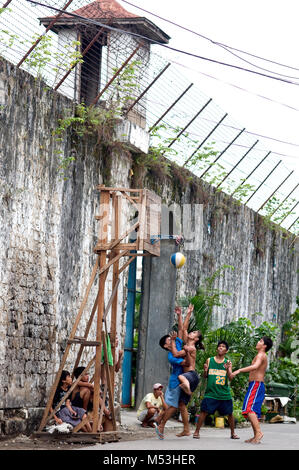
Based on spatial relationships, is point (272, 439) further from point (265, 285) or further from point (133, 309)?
point (265, 285)

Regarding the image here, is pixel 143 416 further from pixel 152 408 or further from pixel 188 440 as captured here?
pixel 188 440

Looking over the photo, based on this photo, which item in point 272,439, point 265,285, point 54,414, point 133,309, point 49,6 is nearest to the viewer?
point 54,414

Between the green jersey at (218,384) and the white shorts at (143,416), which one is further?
the white shorts at (143,416)

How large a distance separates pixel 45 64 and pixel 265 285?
10227mm

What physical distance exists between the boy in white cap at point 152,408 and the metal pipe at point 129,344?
1251 millimetres

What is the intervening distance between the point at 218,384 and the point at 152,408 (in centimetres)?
164

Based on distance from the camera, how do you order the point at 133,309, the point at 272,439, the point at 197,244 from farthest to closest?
the point at 197,244 < the point at 133,309 < the point at 272,439

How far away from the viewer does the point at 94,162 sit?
460 inches

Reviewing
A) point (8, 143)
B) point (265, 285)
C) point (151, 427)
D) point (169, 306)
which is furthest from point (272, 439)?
point (265, 285)

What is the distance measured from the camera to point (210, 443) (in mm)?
10109

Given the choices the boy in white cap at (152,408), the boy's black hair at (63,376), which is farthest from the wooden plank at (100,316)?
the boy in white cap at (152,408)

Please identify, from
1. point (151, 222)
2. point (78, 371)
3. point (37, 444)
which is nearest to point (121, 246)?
point (151, 222)

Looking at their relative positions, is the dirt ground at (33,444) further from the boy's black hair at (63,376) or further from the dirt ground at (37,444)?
the boy's black hair at (63,376)

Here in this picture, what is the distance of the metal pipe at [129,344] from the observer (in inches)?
530
